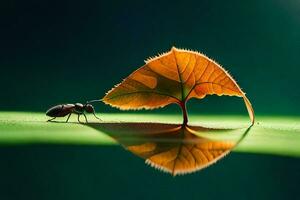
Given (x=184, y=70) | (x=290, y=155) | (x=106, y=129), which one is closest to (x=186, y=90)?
(x=184, y=70)

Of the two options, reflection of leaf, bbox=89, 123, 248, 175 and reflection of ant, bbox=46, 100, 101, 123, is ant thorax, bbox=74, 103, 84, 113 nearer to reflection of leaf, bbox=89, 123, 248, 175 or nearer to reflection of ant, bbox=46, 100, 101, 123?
reflection of ant, bbox=46, 100, 101, 123

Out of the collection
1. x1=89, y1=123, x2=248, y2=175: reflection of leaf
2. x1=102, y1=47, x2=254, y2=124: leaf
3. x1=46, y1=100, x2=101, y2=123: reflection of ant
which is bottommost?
x1=89, y1=123, x2=248, y2=175: reflection of leaf

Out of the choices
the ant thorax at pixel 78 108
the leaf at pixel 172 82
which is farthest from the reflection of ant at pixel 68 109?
the leaf at pixel 172 82

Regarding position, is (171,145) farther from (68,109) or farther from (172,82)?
(68,109)

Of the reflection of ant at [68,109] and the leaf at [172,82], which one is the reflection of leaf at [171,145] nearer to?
the leaf at [172,82]

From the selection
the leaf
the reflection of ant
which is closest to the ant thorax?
the reflection of ant

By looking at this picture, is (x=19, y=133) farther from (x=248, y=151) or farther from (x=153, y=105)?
(x=248, y=151)
